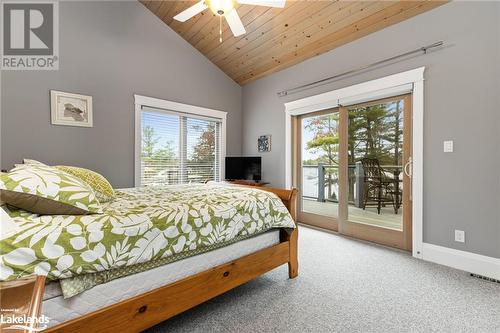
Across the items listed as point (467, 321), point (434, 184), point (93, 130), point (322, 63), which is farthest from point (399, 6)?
point (93, 130)

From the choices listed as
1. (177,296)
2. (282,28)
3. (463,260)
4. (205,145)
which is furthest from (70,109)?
(463,260)

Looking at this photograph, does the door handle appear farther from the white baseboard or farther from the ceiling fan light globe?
the ceiling fan light globe

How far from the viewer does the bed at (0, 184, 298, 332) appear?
1078 mm

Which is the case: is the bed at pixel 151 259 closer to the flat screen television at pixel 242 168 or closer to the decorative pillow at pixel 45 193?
the decorative pillow at pixel 45 193

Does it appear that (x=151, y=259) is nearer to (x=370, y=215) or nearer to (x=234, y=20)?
(x=234, y=20)

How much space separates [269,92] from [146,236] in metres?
3.65

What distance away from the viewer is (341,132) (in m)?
3.42

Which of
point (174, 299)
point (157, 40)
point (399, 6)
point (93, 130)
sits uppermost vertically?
point (157, 40)

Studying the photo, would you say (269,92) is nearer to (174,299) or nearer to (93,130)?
(93,130)

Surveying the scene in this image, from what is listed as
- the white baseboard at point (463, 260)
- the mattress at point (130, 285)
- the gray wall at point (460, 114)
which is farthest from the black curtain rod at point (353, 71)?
the mattress at point (130, 285)

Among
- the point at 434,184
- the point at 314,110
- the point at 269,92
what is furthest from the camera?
the point at 269,92

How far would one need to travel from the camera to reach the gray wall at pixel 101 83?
2742 millimetres

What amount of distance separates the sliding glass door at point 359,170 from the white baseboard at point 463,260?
0.84 ft

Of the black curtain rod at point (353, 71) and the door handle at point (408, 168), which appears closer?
the black curtain rod at point (353, 71)
